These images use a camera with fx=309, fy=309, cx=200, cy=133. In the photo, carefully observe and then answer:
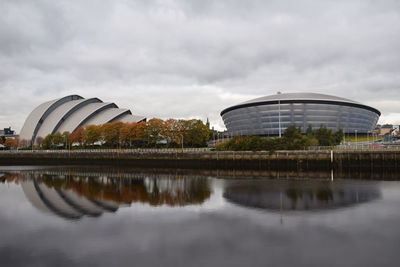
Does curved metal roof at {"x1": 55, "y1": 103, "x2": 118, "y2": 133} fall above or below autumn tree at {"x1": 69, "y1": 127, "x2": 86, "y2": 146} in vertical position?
above

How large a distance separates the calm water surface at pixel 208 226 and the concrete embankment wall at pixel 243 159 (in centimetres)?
992

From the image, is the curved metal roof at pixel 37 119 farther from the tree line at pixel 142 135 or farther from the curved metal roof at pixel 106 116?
the curved metal roof at pixel 106 116

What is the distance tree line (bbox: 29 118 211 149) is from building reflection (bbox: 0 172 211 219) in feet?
78.6

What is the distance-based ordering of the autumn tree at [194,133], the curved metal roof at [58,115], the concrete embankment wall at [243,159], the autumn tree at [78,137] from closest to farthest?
the concrete embankment wall at [243,159], the autumn tree at [194,133], the autumn tree at [78,137], the curved metal roof at [58,115]

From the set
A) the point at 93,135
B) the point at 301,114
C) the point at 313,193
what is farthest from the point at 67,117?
the point at 313,193

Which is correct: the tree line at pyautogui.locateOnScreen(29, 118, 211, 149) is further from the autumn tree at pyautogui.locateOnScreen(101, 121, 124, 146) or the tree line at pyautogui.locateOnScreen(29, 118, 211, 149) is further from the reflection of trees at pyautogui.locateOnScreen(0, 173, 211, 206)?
the reflection of trees at pyautogui.locateOnScreen(0, 173, 211, 206)

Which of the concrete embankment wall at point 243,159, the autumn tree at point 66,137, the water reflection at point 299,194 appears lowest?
the water reflection at point 299,194

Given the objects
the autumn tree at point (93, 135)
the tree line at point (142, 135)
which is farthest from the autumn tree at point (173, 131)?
the autumn tree at point (93, 135)

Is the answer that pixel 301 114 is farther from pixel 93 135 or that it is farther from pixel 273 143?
pixel 93 135

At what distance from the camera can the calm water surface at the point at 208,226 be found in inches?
421

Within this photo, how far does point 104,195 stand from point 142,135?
37.6m

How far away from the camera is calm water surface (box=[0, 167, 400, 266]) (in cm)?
1069

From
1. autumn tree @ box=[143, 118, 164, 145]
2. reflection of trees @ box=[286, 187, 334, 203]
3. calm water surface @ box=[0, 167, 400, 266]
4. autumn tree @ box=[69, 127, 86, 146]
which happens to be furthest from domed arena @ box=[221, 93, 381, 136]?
calm water surface @ box=[0, 167, 400, 266]

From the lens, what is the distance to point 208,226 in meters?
14.2
